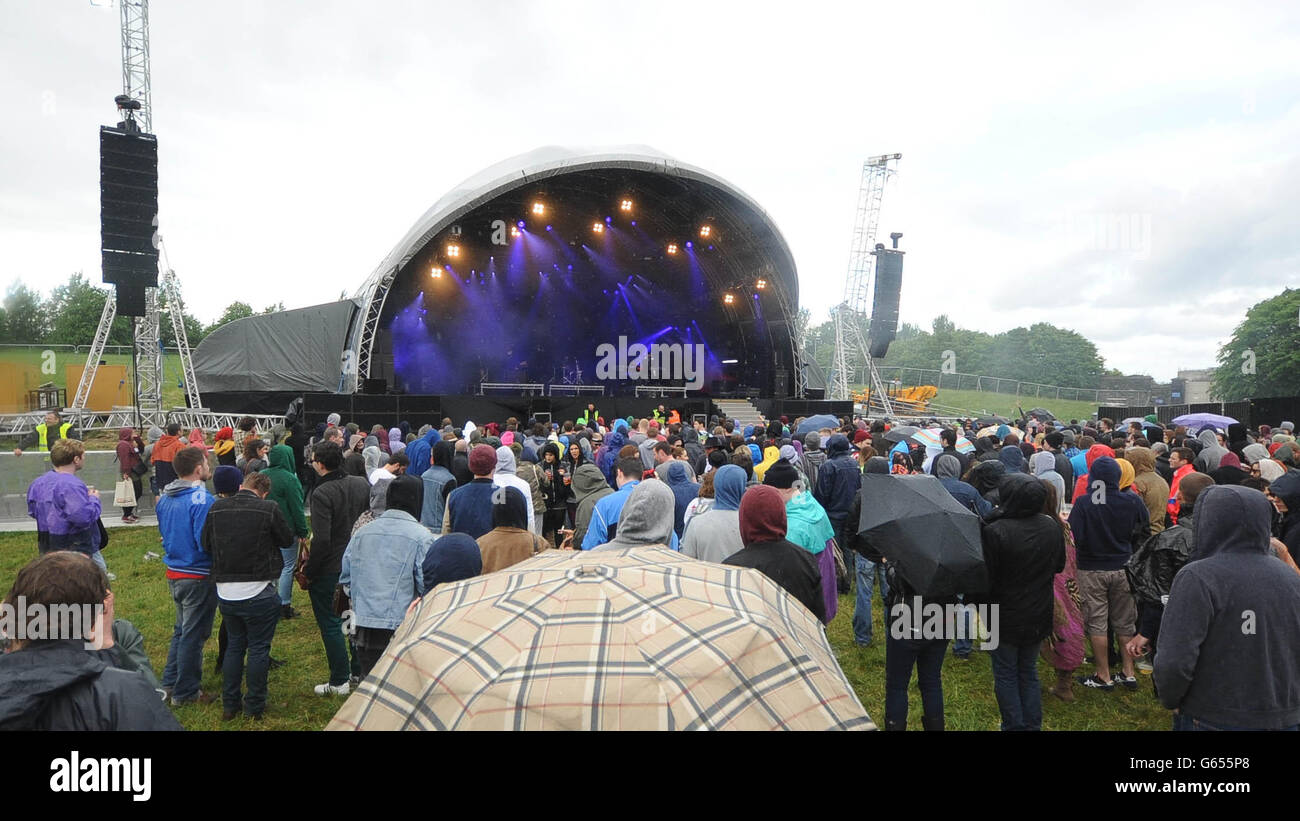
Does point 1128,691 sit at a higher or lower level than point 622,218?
lower

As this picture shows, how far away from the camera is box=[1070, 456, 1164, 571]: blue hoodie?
15.6 ft

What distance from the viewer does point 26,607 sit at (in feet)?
5.38

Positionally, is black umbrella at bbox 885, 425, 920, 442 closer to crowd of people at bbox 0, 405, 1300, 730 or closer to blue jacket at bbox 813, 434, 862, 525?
crowd of people at bbox 0, 405, 1300, 730

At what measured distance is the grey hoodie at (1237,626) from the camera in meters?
2.50

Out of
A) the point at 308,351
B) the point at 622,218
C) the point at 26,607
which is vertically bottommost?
the point at 26,607

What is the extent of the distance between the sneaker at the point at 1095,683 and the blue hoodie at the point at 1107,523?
0.86m

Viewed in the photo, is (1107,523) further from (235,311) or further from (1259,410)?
(235,311)

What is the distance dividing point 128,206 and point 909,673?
17.3m

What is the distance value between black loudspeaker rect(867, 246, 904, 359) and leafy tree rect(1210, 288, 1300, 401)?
59.7 feet

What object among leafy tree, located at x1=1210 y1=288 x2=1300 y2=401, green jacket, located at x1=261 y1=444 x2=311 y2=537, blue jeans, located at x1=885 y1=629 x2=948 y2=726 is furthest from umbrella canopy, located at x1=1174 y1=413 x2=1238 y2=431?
leafy tree, located at x1=1210 y1=288 x2=1300 y2=401
